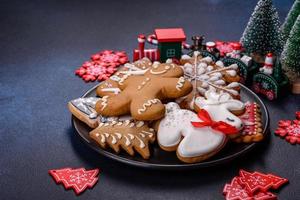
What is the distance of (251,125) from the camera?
1.83 m

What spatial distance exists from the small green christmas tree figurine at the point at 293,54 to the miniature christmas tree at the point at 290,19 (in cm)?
22

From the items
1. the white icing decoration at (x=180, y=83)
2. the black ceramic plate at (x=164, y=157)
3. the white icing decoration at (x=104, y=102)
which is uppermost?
the white icing decoration at (x=180, y=83)

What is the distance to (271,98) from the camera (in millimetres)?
2143

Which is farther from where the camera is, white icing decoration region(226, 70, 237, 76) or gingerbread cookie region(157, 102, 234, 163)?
Result: white icing decoration region(226, 70, 237, 76)

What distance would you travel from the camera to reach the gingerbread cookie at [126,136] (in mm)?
1707

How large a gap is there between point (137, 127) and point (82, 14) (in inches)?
54.1

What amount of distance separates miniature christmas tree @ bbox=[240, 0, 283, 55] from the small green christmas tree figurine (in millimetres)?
93

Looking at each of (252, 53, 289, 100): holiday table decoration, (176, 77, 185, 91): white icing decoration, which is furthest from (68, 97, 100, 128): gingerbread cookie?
(252, 53, 289, 100): holiday table decoration

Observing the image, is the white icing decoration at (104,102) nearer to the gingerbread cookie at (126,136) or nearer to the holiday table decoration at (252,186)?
the gingerbread cookie at (126,136)

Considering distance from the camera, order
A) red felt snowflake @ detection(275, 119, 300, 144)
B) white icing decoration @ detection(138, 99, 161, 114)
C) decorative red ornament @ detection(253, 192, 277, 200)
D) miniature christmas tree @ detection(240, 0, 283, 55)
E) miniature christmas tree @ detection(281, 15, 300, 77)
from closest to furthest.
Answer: decorative red ornament @ detection(253, 192, 277, 200) < white icing decoration @ detection(138, 99, 161, 114) < red felt snowflake @ detection(275, 119, 300, 144) < miniature christmas tree @ detection(281, 15, 300, 77) < miniature christmas tree @ detection(240, 0, 283, 55)

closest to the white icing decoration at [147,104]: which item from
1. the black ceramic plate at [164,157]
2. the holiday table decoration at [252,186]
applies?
the black ceramic plate at [164,157]

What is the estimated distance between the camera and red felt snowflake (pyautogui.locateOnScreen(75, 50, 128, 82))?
231 centimetres

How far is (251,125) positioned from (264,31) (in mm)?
616

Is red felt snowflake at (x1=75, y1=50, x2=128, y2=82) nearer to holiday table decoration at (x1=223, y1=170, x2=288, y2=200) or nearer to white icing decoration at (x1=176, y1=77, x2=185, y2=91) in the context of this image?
white icing decoration at (x1=176, y1=77, x2=185, y2=91)
